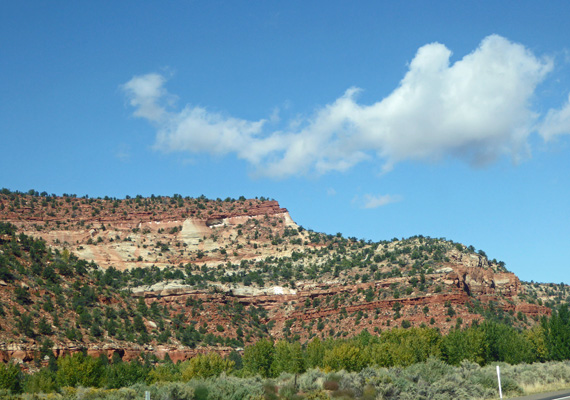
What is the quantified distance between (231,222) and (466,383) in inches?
3900

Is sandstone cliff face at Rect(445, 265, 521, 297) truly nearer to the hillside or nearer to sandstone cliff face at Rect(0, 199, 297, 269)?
the hillside

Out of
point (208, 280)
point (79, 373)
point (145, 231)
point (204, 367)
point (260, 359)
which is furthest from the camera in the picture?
point (145, 231)

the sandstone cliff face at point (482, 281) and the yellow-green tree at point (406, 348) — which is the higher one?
the sandstone cliff face at point (482, 281)

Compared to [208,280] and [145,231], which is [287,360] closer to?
[208,280]

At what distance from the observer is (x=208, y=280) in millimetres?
112000

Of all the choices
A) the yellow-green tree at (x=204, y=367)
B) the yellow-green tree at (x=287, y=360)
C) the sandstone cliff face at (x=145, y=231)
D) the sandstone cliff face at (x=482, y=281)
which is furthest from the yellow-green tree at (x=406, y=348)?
the sandstone cliff face at (x=145, y=231)

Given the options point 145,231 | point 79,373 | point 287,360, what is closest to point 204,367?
point 287,360

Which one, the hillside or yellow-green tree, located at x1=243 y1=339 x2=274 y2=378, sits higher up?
the hillside

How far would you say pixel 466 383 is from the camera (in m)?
36.8

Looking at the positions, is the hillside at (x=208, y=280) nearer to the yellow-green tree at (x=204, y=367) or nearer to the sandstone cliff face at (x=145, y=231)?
the sandstone cliff face at (x=145, y=231)

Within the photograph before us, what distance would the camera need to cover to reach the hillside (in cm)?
6912

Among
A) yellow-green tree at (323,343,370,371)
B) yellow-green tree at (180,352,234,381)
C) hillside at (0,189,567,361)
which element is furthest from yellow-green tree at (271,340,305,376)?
hillside at (0,189,567,361)

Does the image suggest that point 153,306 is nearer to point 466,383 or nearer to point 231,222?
point 231,222

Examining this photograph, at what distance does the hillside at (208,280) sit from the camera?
69.1m
